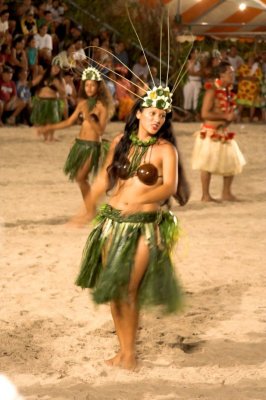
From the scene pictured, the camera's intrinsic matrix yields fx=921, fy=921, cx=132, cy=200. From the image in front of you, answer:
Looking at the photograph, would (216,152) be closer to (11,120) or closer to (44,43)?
(11,120)

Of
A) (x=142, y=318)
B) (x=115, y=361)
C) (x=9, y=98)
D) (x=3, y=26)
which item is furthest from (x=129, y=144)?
(x=3, y=26)


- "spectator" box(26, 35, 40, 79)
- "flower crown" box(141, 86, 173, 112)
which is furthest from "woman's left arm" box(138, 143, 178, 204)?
"spectator" box(26, 35, 40, 79)

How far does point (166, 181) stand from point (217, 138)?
4.36m

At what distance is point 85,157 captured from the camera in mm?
7336

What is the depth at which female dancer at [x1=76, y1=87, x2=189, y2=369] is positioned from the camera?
4.02m

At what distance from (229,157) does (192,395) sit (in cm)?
482

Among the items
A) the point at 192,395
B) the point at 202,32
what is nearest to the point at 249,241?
the point at 192,395

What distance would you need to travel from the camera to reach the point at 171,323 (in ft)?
15.8

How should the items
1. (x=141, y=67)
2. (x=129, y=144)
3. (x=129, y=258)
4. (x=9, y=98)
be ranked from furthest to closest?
(x=141, y=67)
(x=9, y=98)
(x=129, y=144)
(x=129, y=258)

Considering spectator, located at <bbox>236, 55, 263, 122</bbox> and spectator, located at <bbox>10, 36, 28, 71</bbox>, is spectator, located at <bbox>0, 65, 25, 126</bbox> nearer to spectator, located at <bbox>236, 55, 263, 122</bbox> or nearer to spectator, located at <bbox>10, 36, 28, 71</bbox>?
spectator, located at <bbox>10, 36, 28, 71</bbox>

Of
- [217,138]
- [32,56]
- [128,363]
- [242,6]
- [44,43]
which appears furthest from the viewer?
[242,6]

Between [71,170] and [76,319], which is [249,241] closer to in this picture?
[71,170]

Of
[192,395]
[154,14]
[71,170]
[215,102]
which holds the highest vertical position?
[154,14]

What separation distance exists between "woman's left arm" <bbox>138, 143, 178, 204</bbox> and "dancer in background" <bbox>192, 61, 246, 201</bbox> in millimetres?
4160
